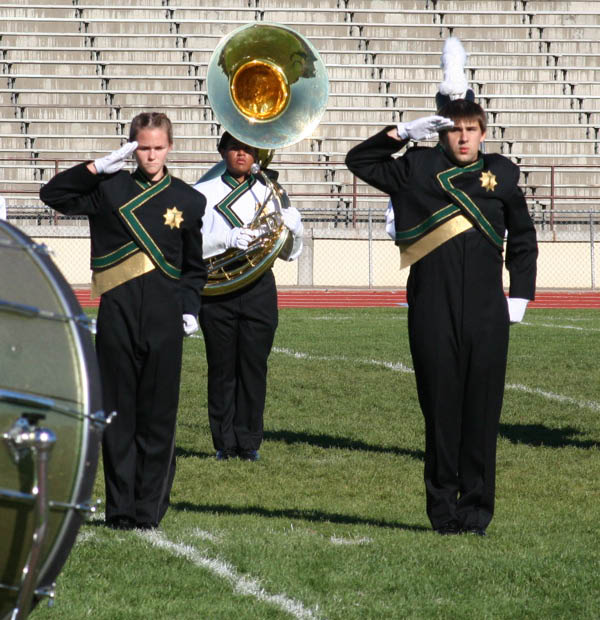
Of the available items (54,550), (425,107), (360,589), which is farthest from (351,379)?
(425,107)

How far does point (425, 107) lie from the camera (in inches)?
851

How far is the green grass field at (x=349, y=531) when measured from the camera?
339cm

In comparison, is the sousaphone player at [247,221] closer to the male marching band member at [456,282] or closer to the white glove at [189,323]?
the white glove at [189,323]

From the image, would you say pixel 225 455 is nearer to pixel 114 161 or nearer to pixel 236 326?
pixel 236 326

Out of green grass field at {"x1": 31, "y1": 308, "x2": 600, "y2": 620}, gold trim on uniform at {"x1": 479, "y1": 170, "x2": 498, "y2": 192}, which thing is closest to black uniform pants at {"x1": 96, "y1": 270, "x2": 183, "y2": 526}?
green grass field at {"x1": 31, "y1": 308, "x2": 600, "y2": 620}

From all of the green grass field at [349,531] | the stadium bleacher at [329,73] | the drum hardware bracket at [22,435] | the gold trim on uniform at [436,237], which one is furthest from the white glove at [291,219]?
the stadium bleacher at [329,73]

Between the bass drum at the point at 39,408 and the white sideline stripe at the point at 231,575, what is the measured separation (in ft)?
4.03

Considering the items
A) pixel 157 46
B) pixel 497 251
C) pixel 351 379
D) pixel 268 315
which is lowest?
pixel 351 379

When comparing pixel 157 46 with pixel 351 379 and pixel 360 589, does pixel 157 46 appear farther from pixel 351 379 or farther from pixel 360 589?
pixel 360 589

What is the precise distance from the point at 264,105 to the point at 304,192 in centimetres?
1371

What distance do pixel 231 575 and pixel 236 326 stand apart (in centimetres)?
261

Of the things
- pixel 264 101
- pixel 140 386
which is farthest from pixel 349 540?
pixel 264 101

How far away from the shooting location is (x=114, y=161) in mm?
3959

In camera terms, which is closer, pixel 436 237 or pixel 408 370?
pixel 436 237
